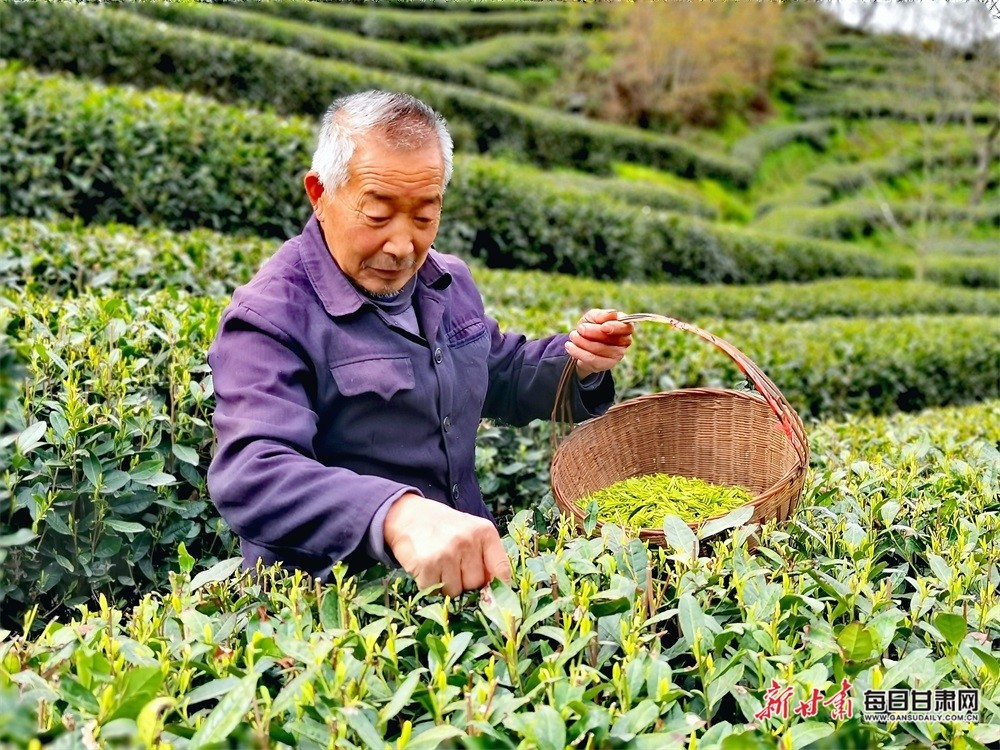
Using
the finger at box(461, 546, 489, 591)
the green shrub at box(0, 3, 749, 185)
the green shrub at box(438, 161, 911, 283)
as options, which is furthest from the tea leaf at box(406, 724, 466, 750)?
the green shrub at box(0, 3, 749, 185)

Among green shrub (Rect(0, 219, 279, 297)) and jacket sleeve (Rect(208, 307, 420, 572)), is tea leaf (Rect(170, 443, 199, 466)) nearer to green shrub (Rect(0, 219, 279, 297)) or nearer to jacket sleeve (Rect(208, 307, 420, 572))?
jacket sleeve (Rect(208, 307, 420, 572))

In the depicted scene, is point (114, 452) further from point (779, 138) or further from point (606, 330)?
point (779, 138)

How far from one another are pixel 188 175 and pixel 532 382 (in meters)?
4.42

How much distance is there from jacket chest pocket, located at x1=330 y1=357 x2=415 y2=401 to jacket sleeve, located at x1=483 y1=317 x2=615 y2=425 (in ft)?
1.66

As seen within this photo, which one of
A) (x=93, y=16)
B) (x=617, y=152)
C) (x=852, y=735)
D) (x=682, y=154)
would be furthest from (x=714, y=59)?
(x=852, y=735)

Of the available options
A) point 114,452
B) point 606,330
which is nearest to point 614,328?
point 606,330

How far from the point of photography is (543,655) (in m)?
1.33

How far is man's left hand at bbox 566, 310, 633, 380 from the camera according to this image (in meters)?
2.23

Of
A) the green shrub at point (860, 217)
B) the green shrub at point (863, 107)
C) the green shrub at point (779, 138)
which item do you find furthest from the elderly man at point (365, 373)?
the green shrub at point (863, 107)

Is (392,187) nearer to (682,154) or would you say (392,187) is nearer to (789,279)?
(789,279)

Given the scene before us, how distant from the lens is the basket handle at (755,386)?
80.3 inches

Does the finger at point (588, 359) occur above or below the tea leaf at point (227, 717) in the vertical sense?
above

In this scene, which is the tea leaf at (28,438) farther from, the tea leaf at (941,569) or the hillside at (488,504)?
the tea leaf at (941,569)

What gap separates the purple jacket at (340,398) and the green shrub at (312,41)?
1195cm
